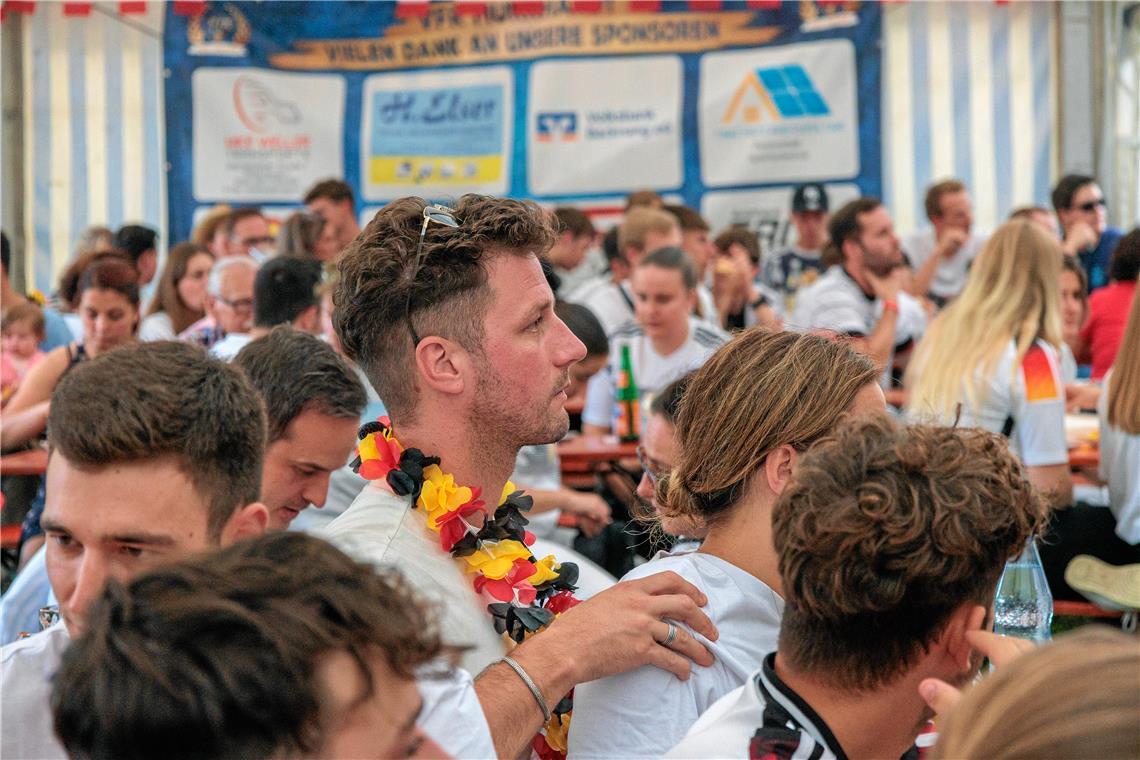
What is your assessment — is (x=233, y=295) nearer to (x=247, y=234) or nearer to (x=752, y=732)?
(x=247, y=234)

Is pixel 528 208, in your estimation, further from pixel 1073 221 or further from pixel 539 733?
pixel 1073 221

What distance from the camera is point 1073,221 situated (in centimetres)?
816

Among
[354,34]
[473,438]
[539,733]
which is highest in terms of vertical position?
[354,34]

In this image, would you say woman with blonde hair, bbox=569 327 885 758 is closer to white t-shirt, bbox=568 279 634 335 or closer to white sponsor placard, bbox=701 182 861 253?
white t-shirt, bbox=568 279 634 335

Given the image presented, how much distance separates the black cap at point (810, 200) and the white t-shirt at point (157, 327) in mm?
4295

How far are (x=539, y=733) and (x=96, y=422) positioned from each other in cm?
87

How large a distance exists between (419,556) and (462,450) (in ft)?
0.77

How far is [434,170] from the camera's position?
32.8 ft

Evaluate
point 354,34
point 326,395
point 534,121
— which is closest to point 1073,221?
point 534,121

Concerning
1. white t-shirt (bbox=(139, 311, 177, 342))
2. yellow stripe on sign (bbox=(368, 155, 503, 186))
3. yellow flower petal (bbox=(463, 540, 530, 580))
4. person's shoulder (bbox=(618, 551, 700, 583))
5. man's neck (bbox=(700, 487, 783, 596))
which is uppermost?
yellow stripe on sign (bbox=(368, 155, 503, 186))

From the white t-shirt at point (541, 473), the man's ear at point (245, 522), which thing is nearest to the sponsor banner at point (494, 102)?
the white t-shirt at point (541, 473)

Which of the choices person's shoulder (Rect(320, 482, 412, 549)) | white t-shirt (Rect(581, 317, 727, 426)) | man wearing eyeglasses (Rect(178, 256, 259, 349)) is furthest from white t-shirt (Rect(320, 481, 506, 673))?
white t-shirt (Rect(581, 317, 727, 426))

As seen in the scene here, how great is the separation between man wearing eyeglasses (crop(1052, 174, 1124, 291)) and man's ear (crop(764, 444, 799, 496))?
6.66m

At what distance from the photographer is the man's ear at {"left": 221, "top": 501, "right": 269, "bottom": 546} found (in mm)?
1760
